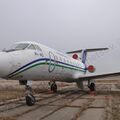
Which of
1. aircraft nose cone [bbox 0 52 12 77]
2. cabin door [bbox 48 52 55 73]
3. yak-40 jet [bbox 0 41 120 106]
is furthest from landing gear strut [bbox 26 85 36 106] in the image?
cabin door [bbox 48 52 55 73]

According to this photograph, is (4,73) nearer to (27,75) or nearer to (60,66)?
(27,75)

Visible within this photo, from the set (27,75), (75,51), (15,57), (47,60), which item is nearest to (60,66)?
(47,60)

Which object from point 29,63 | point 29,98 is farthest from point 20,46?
point 29,98

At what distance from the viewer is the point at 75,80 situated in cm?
2166

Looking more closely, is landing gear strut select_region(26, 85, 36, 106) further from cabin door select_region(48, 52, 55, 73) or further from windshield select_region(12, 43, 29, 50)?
cabin door select_region(48, 52, 55, 73)

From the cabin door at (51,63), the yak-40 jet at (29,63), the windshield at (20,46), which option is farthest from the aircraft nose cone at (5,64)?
the cabin door at (51,63)

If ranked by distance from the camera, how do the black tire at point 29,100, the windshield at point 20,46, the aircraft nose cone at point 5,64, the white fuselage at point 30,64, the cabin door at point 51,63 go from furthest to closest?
1. the cabin door at point 51,63
2. the windshield at point 20,46
3. the black tire at point 29,100
4. the white fuselage at point 30,64
5. the aircraft nose cone at point 5,64

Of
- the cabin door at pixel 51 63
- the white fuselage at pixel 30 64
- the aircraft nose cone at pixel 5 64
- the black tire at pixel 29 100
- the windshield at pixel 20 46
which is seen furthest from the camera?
the cabin door at pixel 51 63

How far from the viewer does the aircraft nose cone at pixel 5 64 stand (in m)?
10.1

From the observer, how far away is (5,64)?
10234mm

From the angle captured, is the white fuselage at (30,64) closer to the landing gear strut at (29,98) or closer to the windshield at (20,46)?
the windshield at (20,46)

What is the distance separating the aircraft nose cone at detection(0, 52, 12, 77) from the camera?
10136 millimetres

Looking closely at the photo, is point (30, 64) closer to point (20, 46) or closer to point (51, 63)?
point (20, 46)

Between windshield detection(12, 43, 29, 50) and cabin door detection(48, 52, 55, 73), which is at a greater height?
windshield detection(12, 43, 29, 50)
